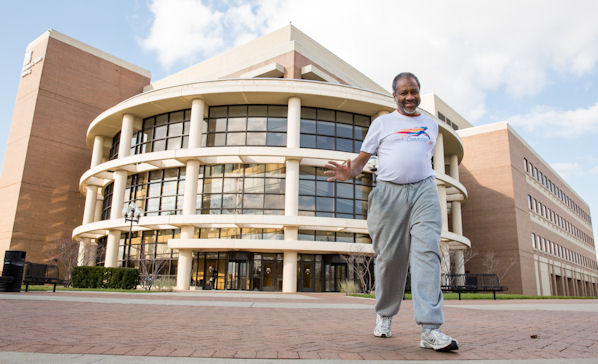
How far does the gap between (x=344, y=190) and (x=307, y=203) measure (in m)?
2.90

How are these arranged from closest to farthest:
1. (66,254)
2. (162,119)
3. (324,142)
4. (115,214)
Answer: (115,214) → (324,142) → (162,119) → (66,254)

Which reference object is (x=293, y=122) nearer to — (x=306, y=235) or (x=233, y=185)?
(x=233, y=185)

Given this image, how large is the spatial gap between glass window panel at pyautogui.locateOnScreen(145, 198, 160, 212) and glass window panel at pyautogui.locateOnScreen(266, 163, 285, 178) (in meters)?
→ 8.42

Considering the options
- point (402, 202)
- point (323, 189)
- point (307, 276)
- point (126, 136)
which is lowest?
point (307, 276)

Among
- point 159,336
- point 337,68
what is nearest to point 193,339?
point 159,336

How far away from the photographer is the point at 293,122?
2853 cm

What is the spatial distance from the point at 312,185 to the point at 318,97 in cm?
596

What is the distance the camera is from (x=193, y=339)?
3.72m

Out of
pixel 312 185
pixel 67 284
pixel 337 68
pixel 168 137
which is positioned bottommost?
Answer: pixel 67 284

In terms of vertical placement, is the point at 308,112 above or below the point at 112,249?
above

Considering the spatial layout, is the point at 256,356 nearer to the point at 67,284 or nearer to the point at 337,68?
the point at 67,284

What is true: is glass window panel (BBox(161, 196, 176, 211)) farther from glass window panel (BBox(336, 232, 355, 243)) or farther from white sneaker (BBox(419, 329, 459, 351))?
white sneaker (BBox(419, 329, 459, 351))

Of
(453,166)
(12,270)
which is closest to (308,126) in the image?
(453,166)

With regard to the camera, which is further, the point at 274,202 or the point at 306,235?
the point at 306,235
